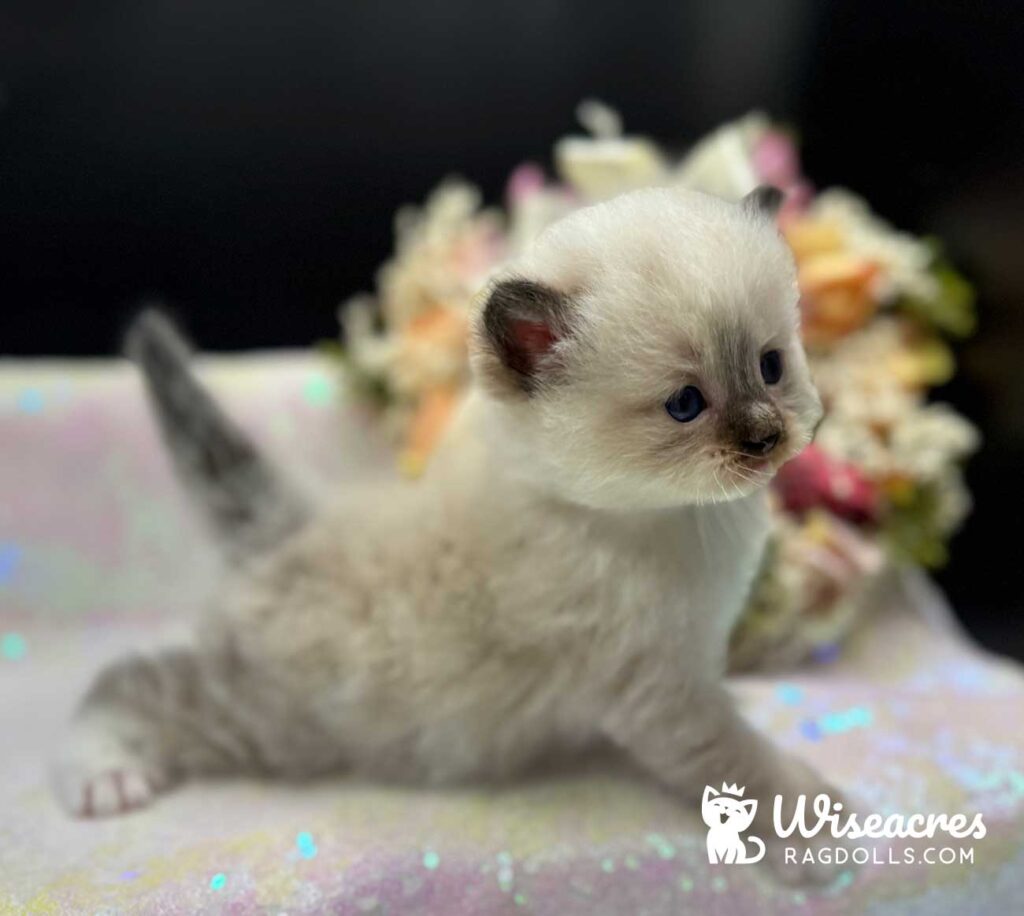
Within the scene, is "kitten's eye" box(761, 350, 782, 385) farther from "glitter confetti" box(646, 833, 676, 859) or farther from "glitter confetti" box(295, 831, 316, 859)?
"glitter confetti" box(295, 831, 316, 859)

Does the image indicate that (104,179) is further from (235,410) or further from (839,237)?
(839,237)

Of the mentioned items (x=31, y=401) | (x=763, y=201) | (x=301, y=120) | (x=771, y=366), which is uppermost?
(x=301, y=120)

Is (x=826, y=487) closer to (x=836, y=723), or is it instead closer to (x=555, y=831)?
(x=836, y=723)

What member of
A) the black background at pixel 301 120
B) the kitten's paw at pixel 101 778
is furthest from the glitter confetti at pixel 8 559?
the kitten's paw at pixel 101 778

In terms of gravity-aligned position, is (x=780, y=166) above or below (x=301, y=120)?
below

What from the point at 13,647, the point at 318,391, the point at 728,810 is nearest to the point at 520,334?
the point at 728,810

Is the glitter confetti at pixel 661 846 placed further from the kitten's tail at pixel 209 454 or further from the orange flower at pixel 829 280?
the orange flower at pixel 829 280

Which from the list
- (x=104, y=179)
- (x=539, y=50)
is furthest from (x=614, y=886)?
(x=104, y=179)

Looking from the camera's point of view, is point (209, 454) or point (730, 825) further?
point (209, 454)
